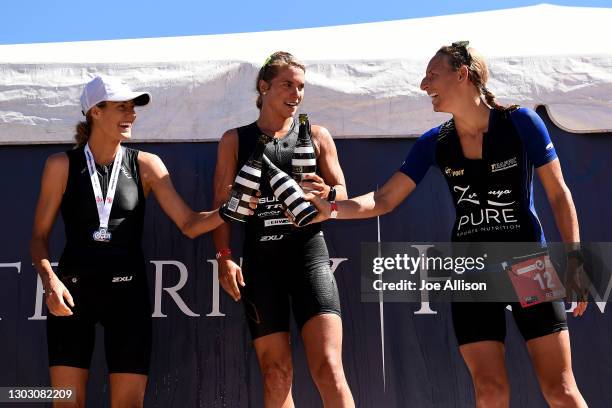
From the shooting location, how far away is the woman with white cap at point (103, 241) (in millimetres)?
3520

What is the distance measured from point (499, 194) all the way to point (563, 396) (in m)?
0.85

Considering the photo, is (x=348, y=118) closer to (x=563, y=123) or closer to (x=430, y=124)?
(x=430, y=124)

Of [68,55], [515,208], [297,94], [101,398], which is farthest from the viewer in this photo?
[68,55]

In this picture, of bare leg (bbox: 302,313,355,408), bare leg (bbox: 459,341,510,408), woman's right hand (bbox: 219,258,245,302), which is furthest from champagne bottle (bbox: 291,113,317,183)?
bare leg (bbox: 459,341,510,408)

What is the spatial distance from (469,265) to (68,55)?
2629mm

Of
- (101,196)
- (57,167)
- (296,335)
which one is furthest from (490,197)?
(57,167)

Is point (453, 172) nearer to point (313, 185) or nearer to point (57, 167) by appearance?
point (313, 185)

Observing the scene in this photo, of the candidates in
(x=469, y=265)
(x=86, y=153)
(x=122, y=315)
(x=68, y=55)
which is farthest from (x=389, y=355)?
(x=68, y=55)

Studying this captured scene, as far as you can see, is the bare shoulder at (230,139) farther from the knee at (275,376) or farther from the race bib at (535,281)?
the race bib at (535,281)

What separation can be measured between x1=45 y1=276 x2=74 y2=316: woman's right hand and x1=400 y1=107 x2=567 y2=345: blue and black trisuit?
162cm

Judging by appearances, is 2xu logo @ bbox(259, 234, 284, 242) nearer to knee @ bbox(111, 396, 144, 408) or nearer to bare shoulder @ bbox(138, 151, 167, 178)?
bare shoulder @ bbox(138, 151, 167, 178)

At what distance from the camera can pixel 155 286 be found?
441 centimetres

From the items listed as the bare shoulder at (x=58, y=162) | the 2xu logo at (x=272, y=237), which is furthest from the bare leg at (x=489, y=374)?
the bare shoulder at (x=58, y=162)

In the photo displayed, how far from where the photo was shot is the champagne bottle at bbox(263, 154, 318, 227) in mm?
3404
